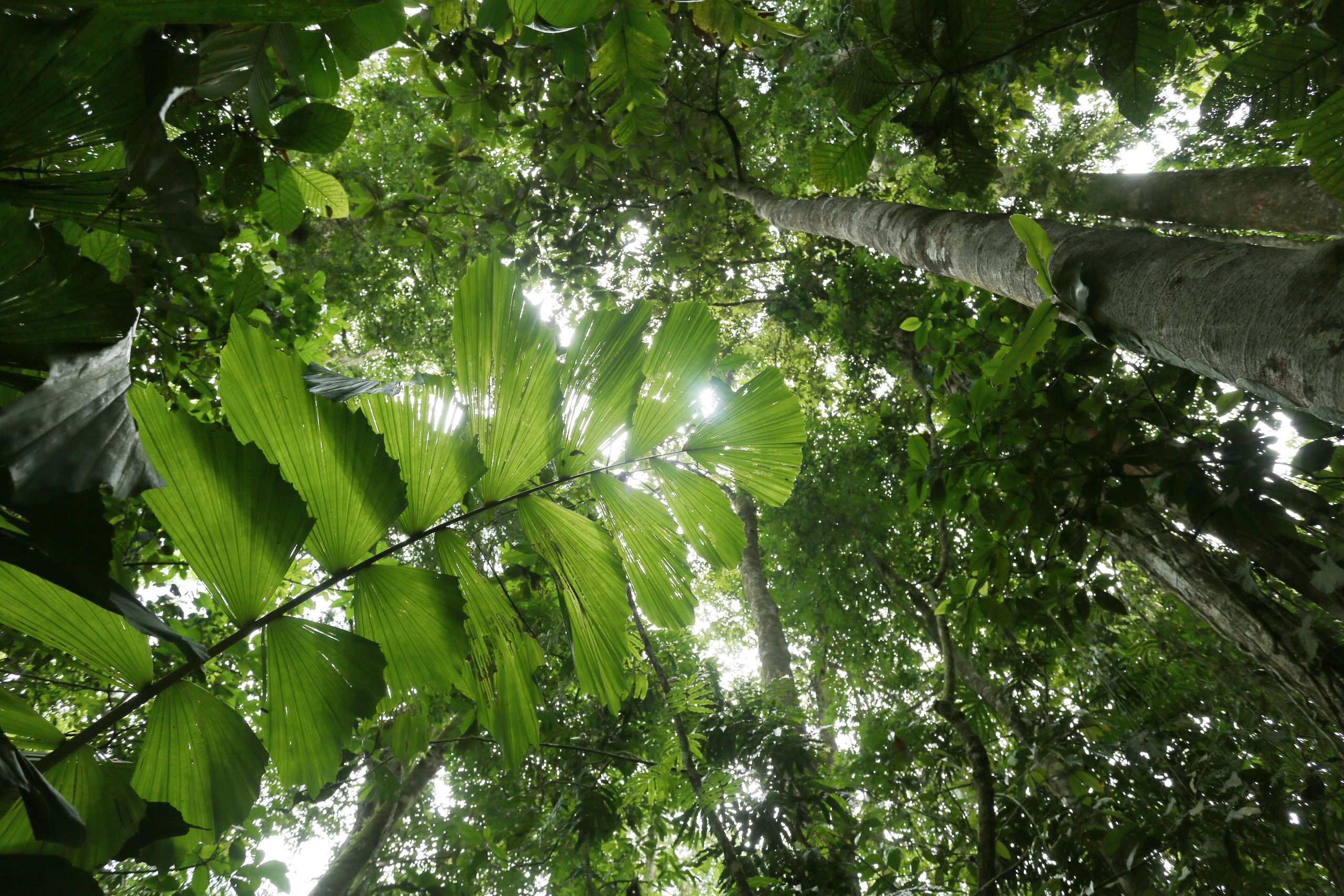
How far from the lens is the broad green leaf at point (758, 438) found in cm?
112

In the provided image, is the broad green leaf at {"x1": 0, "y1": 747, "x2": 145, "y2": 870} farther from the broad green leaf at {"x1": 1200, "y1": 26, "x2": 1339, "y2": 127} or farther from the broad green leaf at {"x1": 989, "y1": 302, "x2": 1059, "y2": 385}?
the broad green leaf at {"x1": 1200, "y1": 26, "x2": 1339, "y2": 127}

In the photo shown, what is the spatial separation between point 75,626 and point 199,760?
207 millimetres

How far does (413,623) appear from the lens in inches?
32.5

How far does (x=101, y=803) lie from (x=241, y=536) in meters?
0.29

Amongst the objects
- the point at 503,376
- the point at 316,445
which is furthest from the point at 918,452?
the point at 316,445

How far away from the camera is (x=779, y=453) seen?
3.76 feet

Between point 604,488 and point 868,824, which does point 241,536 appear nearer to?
point 604,488

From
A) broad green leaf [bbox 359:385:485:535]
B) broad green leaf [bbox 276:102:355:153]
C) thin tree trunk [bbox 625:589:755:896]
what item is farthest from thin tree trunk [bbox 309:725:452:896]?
broad green leaf [bbox 276:102:355:153]

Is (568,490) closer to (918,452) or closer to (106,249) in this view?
(918,452)

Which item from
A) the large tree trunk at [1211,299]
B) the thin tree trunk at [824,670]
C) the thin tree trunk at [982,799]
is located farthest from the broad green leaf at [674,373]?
the thin tree trunk at [824,670]

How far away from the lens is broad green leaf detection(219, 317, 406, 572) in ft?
2.29

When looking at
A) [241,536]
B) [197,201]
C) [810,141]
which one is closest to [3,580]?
[241,536]

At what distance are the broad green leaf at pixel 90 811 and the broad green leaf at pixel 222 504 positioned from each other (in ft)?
0.63

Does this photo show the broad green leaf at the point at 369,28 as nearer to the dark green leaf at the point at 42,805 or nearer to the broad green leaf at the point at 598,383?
the broad green leaf at the point at 598,383
